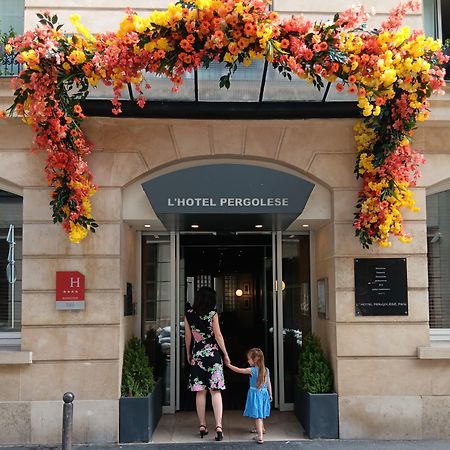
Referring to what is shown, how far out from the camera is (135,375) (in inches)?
327

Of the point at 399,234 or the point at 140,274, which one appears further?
the point at 140,274

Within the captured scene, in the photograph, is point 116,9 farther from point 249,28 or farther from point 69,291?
point 69,291

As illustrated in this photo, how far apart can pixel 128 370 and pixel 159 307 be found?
177cm

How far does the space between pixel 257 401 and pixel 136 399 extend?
5.23 ft

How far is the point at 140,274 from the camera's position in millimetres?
9773

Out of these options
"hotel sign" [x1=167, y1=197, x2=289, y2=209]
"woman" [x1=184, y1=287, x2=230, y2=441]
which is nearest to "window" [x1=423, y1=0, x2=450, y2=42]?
"hotel sign" [x1=167, y1=197, x2=289, y2=209]

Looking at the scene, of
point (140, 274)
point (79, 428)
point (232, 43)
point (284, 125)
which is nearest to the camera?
point (232, 43)

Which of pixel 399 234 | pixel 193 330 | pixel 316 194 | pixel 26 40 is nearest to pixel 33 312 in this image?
pixel 193 330

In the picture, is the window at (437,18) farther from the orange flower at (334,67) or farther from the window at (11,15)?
the window at (11,15)

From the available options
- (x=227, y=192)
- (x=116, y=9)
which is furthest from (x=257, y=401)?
(x=116, y=9)

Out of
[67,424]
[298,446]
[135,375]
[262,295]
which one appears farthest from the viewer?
[262,295]

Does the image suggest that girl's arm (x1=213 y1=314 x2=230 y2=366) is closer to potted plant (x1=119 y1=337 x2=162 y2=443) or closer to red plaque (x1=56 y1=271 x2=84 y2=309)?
potted plant (x1=119 y1=337 x2=162 y2=443)

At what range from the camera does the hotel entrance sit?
980 cm

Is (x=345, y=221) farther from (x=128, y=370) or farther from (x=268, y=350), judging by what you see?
(x=128, y=370)
